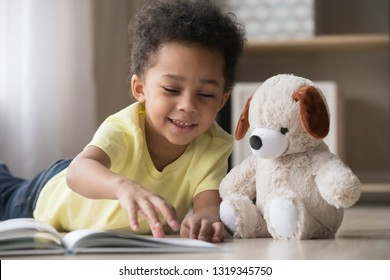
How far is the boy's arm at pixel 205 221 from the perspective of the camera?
930 mm

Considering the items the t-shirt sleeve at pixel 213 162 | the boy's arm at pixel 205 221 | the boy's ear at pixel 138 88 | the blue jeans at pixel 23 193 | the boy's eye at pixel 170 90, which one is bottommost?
the blue jeans at pixel 23 193

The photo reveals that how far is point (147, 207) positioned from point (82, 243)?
Result: 3.0 inches

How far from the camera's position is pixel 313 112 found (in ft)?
3.05

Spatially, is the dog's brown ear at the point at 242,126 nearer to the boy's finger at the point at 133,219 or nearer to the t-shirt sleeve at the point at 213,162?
the t-shirt sleeve at the point at 213,162

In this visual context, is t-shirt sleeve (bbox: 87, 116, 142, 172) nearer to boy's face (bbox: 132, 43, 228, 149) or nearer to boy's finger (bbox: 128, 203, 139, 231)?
boy's face (bbox: 132, 43, 228, 149)

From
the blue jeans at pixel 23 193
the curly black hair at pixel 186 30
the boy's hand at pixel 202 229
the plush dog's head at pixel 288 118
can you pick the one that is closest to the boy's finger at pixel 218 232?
the boy's hand at pixel 202 229

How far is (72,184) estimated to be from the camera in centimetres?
97

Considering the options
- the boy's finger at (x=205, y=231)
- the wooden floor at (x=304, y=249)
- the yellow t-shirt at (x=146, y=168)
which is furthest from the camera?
the yellow t-shirt at (x=146, y=168)

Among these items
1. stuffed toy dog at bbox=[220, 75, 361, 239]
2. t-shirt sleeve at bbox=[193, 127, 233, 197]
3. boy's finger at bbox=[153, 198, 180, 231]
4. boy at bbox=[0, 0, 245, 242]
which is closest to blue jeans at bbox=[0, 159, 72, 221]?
boy at bbox=[0, 0, 245, 242]

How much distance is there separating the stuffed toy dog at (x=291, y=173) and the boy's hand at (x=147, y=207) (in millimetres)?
188

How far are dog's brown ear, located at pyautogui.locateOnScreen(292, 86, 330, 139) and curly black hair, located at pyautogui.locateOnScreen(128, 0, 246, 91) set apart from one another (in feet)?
0.48

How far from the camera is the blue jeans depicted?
1.31 m

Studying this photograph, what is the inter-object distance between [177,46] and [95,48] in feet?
2.64
